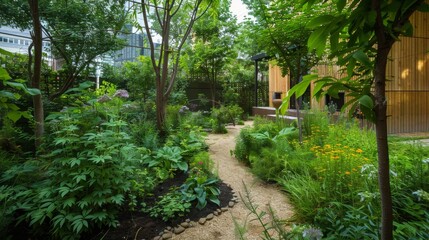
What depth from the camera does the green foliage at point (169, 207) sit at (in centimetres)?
252

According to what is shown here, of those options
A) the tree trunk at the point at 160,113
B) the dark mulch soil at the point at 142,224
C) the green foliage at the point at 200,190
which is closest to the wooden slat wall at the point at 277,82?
the tree trunk at the point at 160,113

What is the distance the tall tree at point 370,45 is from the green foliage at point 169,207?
2.16 metres

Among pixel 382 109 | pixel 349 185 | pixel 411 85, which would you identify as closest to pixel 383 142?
pixel 382 109

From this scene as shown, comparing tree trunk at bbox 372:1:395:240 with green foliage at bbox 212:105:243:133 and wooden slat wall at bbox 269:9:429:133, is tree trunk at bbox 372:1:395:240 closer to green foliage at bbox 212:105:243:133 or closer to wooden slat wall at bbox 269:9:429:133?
wooden slat wall at bbox 269:9:429:133

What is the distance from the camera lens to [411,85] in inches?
257

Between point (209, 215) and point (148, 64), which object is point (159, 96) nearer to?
point (209, 215)

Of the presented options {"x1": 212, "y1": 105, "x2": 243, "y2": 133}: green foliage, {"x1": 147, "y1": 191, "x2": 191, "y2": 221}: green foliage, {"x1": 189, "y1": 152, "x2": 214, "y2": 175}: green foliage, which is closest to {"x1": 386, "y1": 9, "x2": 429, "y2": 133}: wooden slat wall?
{"x1": 212, "y1": 105, "x2": 243, "y2": 133}: green foliage

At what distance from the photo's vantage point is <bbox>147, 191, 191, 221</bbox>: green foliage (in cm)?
252

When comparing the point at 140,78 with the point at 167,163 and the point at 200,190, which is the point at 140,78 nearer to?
the point at 167,163

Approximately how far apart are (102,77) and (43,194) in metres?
7.12

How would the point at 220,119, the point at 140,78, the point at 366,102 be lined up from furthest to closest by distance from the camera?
the point at 140,78 < the point at 220,119 < the point at 366,102

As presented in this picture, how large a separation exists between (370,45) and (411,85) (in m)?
7.63

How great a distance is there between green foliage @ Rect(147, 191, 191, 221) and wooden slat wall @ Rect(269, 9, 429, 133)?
4.75 metres

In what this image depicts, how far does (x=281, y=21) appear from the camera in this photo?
4.05m
